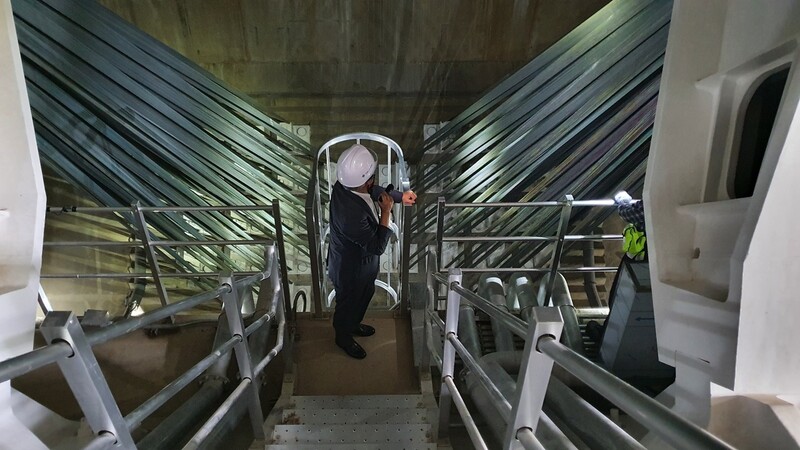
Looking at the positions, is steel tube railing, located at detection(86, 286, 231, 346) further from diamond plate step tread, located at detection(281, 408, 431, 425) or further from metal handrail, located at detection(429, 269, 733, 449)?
diamond plate step tread, located at detection(281, 408, 431, 425)

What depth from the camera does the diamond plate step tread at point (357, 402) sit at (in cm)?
234

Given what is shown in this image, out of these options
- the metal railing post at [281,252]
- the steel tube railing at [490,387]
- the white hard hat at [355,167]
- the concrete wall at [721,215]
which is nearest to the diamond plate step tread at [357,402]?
the metal railing post at [281,252]

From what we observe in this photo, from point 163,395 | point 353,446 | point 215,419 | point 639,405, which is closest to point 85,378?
point 163,395

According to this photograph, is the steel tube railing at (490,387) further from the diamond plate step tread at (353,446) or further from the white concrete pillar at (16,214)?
the white concrete pillar at (16,214)

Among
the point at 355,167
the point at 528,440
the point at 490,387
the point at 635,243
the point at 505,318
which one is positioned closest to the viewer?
the point at 528,440

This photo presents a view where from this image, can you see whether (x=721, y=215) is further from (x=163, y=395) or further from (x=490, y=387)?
(x=163, y=395)

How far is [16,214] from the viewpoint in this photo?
54.4 inches

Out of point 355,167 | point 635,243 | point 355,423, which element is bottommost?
point 355,423

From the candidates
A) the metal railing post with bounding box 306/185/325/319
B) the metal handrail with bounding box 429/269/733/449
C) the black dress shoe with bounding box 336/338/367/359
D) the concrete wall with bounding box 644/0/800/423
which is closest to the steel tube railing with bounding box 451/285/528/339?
the metal handrail with bounding box 429/269/733/449

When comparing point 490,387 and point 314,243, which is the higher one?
point 314,243

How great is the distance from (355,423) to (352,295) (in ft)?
2.37

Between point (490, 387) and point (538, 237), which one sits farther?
point (538, 237)

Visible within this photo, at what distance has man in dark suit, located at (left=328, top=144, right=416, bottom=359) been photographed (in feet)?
7.82

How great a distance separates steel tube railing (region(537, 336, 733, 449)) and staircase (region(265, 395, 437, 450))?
49.9 inches
